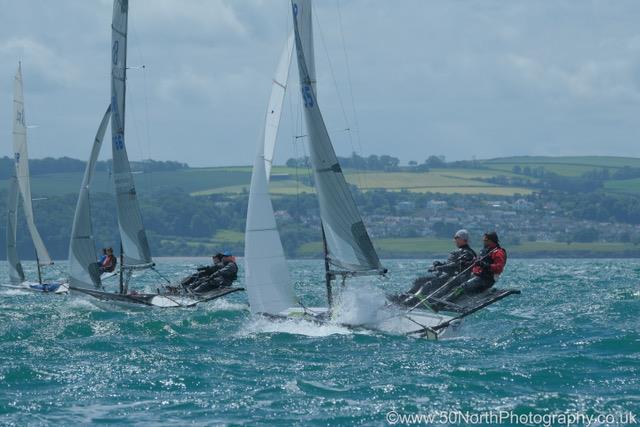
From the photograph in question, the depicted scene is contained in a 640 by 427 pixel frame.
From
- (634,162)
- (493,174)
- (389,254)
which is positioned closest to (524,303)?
(389,254)

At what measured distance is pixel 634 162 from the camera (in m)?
190

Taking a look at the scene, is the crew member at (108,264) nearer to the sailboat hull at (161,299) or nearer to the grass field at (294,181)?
the sailboat hull at (161,299)

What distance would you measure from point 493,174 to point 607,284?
417ft

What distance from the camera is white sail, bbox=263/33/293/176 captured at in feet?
80.0

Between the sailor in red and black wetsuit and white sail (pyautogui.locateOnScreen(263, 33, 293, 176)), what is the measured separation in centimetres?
413

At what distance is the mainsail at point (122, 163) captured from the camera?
32.8m

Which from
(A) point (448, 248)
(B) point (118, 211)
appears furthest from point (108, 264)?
(A) point (448, 248)

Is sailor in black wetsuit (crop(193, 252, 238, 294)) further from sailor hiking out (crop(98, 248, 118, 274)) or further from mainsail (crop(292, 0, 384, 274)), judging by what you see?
sailor hiking out (crop(98, 248, 118, 274))

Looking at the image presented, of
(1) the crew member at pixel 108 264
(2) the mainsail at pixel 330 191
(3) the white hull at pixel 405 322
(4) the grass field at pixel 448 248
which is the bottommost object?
(4) the grass field at pixel 448 248

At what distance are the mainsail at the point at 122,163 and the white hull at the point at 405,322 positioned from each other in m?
9.69

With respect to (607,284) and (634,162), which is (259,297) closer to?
(607,284)

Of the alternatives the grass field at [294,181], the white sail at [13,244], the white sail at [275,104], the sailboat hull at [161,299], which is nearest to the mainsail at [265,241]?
the white sail at [275,104]

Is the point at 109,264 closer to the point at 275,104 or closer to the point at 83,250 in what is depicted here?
the point at 83,250

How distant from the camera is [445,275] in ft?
78.8
